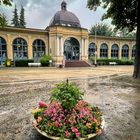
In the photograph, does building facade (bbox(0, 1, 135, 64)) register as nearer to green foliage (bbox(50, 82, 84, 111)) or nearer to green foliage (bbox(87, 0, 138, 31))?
green foliage (bbox(87, 0, 138, 31))

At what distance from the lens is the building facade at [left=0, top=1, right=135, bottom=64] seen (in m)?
31.4

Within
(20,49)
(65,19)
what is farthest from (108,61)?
(20,49)

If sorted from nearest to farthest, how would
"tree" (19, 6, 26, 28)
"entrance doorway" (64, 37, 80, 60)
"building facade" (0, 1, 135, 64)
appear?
"building facade" (0, 1, 135, 64) → "entrance doorway" (64, 37, 80, 60) → "tree" (19, 6, 26, 28)

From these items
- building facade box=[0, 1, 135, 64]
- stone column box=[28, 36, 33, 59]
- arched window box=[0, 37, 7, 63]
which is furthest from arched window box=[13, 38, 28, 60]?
arched window box=[0, 37, 7, 63]

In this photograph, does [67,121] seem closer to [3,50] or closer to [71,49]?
[3,50]

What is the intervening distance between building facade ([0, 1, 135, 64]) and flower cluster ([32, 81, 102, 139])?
29.8m

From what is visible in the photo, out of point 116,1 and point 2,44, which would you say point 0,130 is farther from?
point 2,44

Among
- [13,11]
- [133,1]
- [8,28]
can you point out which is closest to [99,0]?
[133,1]

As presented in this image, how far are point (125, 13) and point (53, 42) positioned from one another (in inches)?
783

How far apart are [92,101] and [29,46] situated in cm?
2792

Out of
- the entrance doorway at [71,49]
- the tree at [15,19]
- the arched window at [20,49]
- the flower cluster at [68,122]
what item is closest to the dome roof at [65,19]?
the entrance doorway at [71,49]

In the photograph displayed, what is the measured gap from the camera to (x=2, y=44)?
30.8m

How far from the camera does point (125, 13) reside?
631 inches

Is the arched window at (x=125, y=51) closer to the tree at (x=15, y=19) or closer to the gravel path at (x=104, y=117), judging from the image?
the gravel path at (x=104, y=117)
